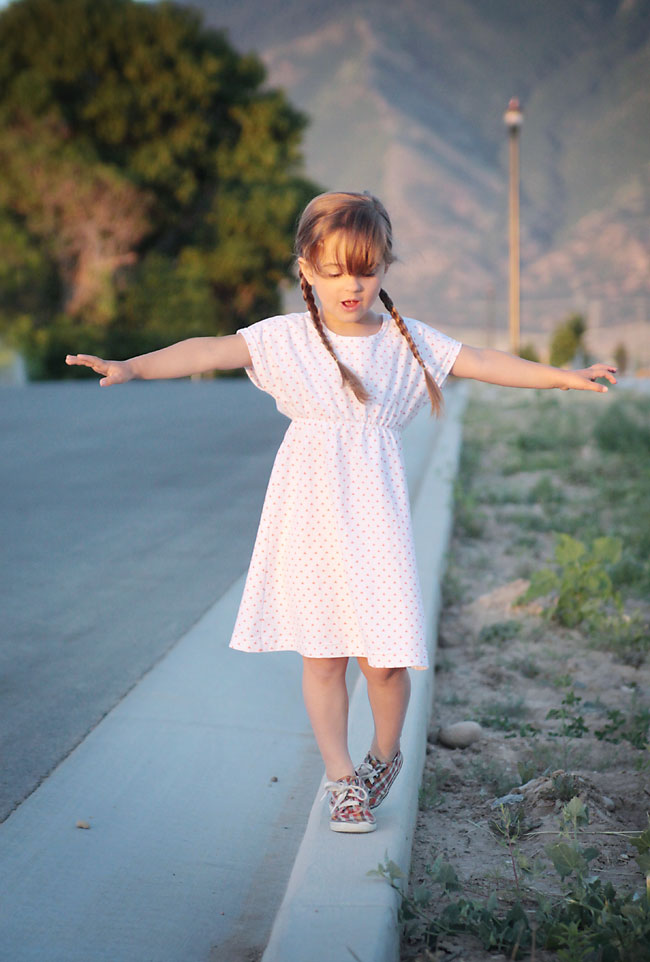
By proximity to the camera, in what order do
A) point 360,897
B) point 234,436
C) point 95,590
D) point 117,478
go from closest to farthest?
point 360,897 → point 95,590 → point 117,478 → point 234,436

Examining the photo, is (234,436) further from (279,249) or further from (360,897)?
(279,249)

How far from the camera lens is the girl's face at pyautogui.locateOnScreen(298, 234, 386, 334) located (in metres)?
2.88

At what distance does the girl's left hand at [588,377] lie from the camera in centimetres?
313

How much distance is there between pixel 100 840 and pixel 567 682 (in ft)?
6.33

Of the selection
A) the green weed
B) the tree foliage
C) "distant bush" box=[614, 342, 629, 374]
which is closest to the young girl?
the green weed

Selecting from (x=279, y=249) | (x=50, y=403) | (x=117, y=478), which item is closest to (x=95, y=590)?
(x=117, y=478)

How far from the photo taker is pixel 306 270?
2973mm

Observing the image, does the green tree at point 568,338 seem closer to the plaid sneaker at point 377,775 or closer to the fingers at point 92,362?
the plaid sneaker at point 377,775

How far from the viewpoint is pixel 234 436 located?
13.4m

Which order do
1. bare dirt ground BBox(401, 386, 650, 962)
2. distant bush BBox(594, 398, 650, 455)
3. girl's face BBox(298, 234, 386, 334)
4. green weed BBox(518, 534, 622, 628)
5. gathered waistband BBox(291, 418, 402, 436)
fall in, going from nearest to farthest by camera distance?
bare dirt ground BBox(401, 386, 650, 962)
girl's face BBox(298, 234, 386, 334)
gathered waistband BBox(291, 418, 402, 436)
green weed BBox(518, 534, 622, 628)
distant bush BBox(594, 398, 650, 455)

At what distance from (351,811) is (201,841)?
1.52 ft

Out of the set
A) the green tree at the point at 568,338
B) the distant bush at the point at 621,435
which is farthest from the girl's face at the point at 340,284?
the green tree at the point at 568,338

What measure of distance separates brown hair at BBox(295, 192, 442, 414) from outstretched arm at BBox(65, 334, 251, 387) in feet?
0.75

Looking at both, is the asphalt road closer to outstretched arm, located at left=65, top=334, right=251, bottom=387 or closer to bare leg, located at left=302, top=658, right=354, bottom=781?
bare leg, located at left=302, top=658, right=354, bottom=781
